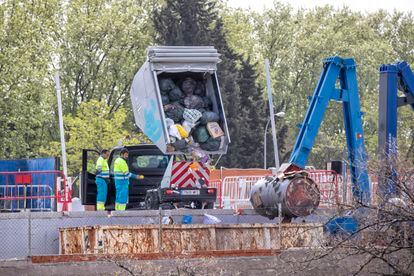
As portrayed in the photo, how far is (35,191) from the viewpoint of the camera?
33312mm

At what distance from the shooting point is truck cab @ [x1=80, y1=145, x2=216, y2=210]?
27500 mm

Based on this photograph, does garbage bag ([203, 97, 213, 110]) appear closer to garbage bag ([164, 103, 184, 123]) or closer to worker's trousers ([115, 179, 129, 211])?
garbage bag ([164, 103, 184, 123])

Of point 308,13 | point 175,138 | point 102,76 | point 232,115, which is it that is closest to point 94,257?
point 175,138

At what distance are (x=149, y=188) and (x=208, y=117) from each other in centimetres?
290

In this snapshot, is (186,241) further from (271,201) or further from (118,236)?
(271,201)

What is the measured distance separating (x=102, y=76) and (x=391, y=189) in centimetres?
5632

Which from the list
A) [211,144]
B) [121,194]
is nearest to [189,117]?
[211,144]

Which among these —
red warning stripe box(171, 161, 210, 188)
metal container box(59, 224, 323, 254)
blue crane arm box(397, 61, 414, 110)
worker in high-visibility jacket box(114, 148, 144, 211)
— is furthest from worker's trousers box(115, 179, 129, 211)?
blue crane arm box(397, 61, 414, 110)

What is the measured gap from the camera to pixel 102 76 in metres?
72.5

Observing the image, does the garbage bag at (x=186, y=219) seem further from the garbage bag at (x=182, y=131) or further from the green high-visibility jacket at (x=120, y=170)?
the green high-visibility jacket at (x=120, y=170)

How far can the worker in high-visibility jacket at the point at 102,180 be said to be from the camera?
92.4 feet

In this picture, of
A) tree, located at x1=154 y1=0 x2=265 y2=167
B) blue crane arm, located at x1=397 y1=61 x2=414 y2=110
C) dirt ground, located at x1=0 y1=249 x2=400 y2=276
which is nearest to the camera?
dirt ground, located at x1=0 y1=249 x2=400 y2=276

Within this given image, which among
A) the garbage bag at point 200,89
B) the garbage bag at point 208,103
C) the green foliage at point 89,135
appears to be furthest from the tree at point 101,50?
the garbage bag at point 208,103

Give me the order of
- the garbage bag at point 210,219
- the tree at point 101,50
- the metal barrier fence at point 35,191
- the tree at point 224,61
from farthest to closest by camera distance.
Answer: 1. the tree at point 101,50
2. the tree at point 224,61
3. the metal barrier fence at point 35,191
4. the garbage bag at point 210,219
